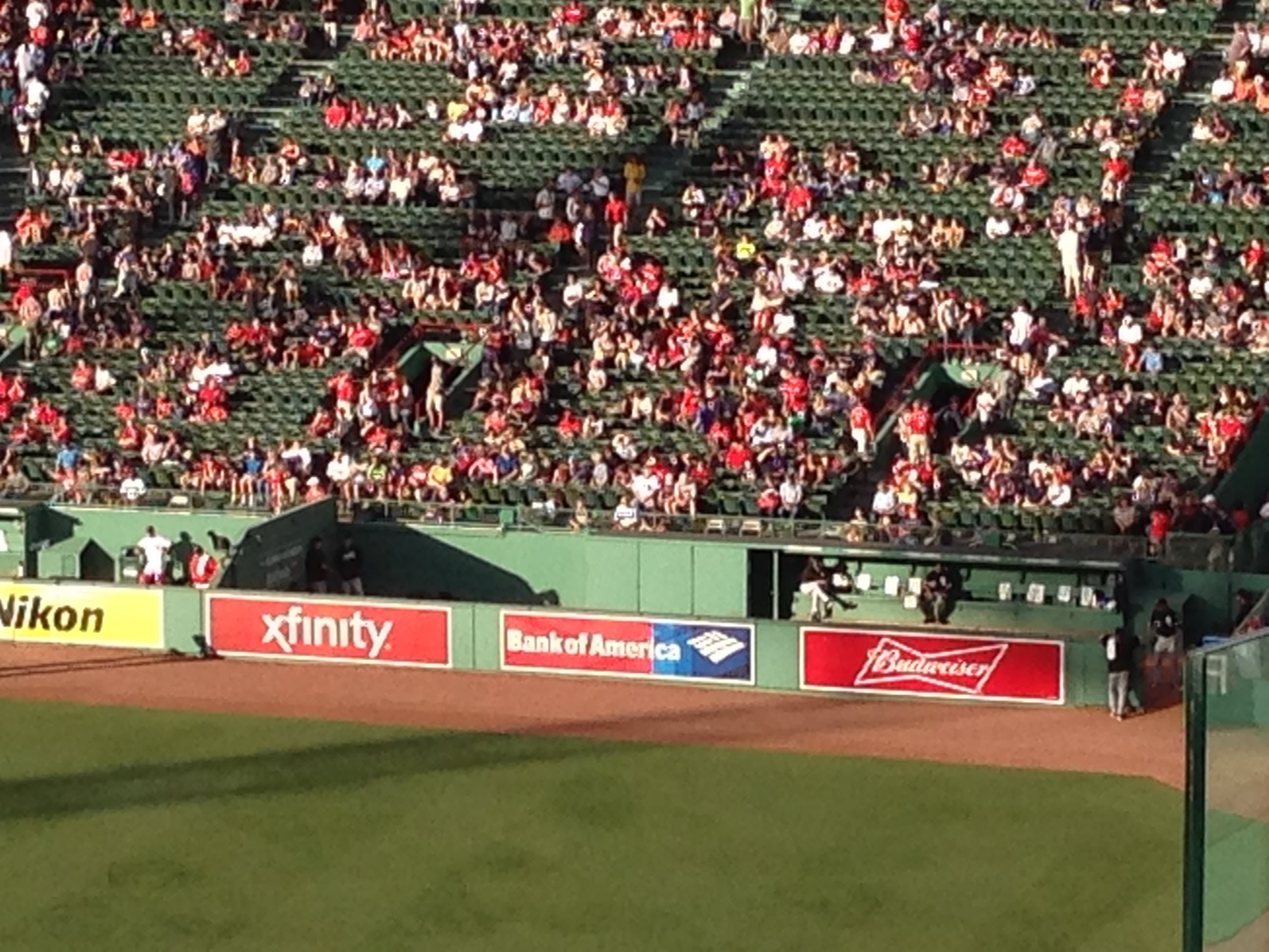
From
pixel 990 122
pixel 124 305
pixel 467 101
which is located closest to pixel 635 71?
pixel 467 101

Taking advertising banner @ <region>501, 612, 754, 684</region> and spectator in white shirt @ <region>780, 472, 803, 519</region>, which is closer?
advertising banner @ <region>501, 612, 754, 684</region>

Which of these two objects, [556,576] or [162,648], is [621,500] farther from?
[162,648]

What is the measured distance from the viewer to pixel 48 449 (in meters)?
39.4

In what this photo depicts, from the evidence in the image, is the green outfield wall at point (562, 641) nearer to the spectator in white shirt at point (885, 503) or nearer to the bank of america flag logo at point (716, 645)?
the bank of america flag logo at point (716, 645)

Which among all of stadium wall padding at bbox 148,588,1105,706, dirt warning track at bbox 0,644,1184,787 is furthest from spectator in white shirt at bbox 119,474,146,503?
stadium wall padding at bbox 148,588,1105,706

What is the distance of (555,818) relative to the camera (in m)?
25.5

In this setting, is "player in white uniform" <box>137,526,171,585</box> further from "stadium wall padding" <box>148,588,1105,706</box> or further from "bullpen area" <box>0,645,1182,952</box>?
"bullpen area" <box>0,645,1182,952</box>

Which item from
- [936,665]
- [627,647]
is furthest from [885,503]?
[936,665]

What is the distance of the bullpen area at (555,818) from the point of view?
22.4 m

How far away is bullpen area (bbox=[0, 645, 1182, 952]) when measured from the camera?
22.4 meters

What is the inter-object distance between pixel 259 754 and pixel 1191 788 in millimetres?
16860

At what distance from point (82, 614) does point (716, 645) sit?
27.1ft

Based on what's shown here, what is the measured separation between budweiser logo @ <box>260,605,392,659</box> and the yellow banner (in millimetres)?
1577

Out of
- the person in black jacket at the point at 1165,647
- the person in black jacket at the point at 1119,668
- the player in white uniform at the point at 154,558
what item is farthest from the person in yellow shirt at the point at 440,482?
the person in black jacket at the point at 1119,668
